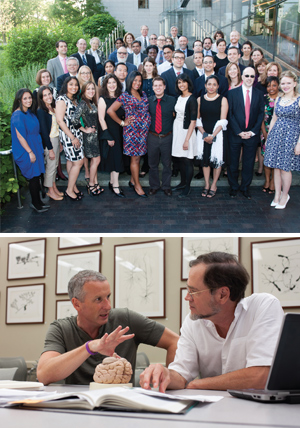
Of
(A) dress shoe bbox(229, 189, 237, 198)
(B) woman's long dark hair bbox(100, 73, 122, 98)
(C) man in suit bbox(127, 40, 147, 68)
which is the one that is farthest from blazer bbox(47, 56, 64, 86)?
(A) dress shoe bbox(229, 189, 237, 198)

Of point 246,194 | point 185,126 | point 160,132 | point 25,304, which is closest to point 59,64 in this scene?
point 160,132

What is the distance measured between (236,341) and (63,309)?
9.58 ft

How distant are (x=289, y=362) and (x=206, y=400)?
0.84ft

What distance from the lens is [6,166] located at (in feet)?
17.0

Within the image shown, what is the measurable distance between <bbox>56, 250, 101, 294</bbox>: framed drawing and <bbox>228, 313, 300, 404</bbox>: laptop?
10.6 ft

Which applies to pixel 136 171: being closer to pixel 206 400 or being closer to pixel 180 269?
pixel 180 269

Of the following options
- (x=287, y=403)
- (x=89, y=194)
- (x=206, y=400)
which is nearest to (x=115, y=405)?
(x=206, y=400)

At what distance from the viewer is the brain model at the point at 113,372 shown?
142 centimetres

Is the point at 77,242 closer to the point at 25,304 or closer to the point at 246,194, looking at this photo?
the point at 25,304

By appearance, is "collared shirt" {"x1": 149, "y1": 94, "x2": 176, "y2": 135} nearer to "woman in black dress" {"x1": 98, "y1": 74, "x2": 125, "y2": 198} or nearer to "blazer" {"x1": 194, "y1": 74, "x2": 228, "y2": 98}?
"woman in black dress" {"x1": 98, "y1": 74, "x2": 125, "y2": 198}

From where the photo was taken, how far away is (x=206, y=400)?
1144 millimetres

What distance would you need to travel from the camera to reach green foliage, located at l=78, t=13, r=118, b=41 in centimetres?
1375

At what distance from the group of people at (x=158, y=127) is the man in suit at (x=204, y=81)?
0.01m

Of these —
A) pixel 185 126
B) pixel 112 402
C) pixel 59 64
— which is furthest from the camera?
pixel 59 64
